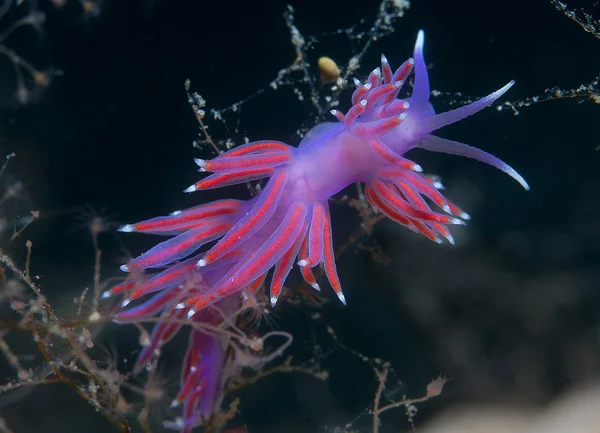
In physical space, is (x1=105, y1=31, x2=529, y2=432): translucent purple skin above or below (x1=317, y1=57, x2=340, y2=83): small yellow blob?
below

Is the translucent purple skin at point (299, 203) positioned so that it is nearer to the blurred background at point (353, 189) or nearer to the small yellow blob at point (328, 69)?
the small yellow blob at point (328, 69)

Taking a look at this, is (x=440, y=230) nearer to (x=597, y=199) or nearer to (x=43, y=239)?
(x=597, y=199)

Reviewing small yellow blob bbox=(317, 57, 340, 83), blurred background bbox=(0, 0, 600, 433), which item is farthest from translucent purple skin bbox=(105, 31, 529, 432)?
blurred background bbox=(0, 0, 600, 433)

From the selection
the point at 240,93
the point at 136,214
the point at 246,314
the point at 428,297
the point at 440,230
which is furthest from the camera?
the point at 428,297

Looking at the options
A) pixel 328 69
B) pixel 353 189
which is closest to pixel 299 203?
pixel 353 189

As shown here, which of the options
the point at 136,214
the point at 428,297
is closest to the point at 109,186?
the point at 136,214

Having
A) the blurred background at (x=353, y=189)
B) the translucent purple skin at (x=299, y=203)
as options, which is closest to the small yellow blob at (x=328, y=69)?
the blurred background at (x=353, y=189)

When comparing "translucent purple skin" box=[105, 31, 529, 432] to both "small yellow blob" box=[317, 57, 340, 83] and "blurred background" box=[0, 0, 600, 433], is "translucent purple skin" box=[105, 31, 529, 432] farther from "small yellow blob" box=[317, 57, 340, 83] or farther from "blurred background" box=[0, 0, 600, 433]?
"blurred background" box=[0, 0, 600, 433]
